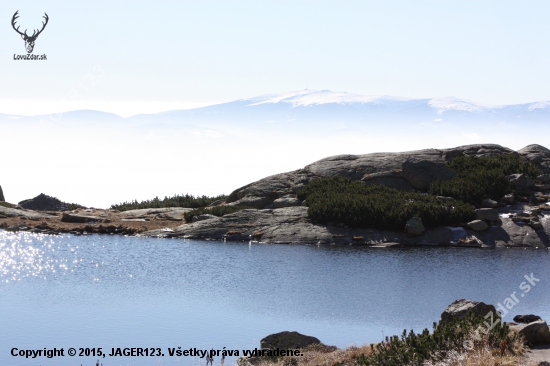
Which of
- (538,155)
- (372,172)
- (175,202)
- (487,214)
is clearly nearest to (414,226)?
(487,214)

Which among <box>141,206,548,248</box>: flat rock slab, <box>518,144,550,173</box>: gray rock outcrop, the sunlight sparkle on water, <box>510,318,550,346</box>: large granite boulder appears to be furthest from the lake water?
<box>518,144,550,173</box>: gray rock outcrop

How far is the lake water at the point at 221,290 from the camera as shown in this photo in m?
18.8

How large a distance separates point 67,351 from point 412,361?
8846 millimetres

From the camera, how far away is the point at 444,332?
14.9 meters

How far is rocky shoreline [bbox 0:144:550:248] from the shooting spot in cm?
3853

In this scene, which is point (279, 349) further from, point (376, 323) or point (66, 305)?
point (66, 305)

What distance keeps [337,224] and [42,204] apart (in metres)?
24.1

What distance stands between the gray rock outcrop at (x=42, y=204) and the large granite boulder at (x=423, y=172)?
87.2 feet

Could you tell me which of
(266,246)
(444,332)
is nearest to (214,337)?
(444,332)

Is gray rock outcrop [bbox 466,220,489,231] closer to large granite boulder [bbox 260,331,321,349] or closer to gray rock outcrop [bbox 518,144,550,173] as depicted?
gray rock outcrop [bbox 518,144,550,173]

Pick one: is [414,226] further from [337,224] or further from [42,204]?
[42,204]

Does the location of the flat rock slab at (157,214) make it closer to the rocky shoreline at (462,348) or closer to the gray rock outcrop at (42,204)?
the gray rock outcrop at (42,204)

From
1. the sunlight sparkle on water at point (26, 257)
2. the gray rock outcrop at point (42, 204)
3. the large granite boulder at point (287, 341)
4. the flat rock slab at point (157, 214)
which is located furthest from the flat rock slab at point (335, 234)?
the large granite boulder at point (287, 341)

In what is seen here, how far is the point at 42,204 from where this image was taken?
5044 centimetres
